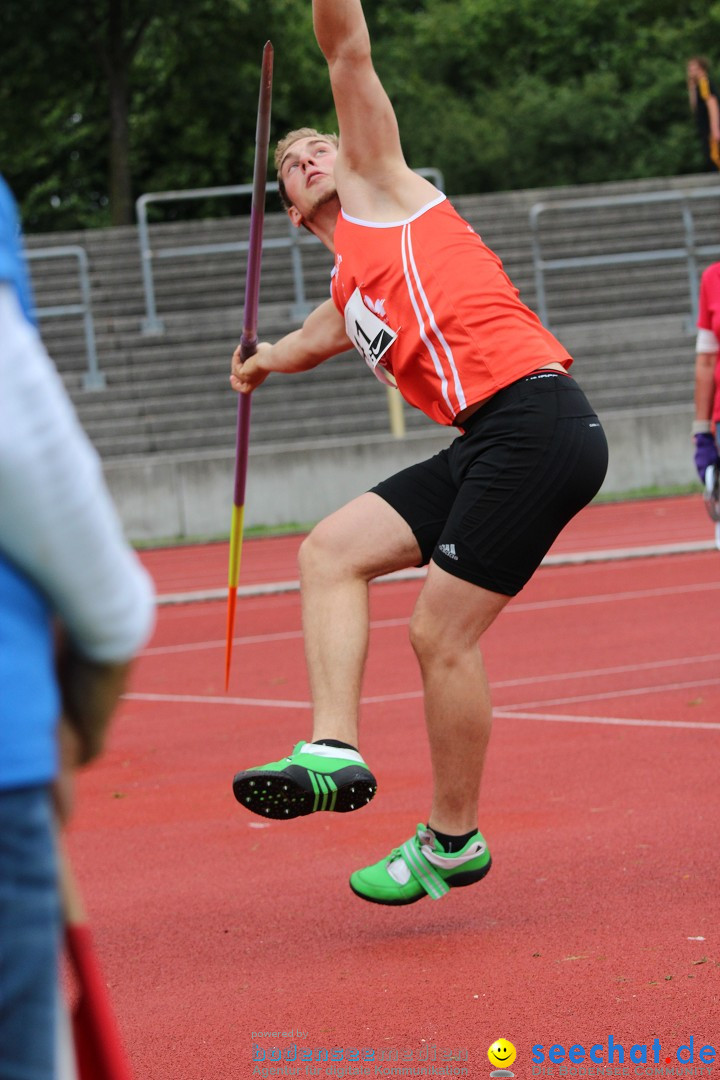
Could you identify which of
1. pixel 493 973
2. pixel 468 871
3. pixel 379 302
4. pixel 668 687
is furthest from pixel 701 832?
pixel 668 687

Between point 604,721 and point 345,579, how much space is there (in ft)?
9.72

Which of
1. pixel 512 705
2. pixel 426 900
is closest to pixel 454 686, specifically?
pixel 426 900

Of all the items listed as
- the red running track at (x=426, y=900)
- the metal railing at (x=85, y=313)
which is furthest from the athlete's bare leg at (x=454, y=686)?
the metal railing at (x=85, y=313)

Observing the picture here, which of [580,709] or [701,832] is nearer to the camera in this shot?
[701,832]

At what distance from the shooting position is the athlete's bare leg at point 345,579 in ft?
14.2

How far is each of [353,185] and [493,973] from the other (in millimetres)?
2069

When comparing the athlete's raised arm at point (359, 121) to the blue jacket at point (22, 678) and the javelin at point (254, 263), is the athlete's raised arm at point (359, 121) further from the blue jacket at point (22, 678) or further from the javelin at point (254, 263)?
the blue jacket at point (22, 678)

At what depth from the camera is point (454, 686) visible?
14.0 feet

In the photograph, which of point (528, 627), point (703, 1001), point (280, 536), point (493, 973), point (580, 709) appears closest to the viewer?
point (703, 1001)

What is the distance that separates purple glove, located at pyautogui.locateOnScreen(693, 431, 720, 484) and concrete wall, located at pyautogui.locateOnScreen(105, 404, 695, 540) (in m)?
11.9

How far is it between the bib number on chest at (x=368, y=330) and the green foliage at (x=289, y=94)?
26.7 m

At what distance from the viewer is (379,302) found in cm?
430

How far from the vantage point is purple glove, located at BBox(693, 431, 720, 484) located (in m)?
7.22

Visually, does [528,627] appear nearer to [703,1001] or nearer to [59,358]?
[703,1001]
